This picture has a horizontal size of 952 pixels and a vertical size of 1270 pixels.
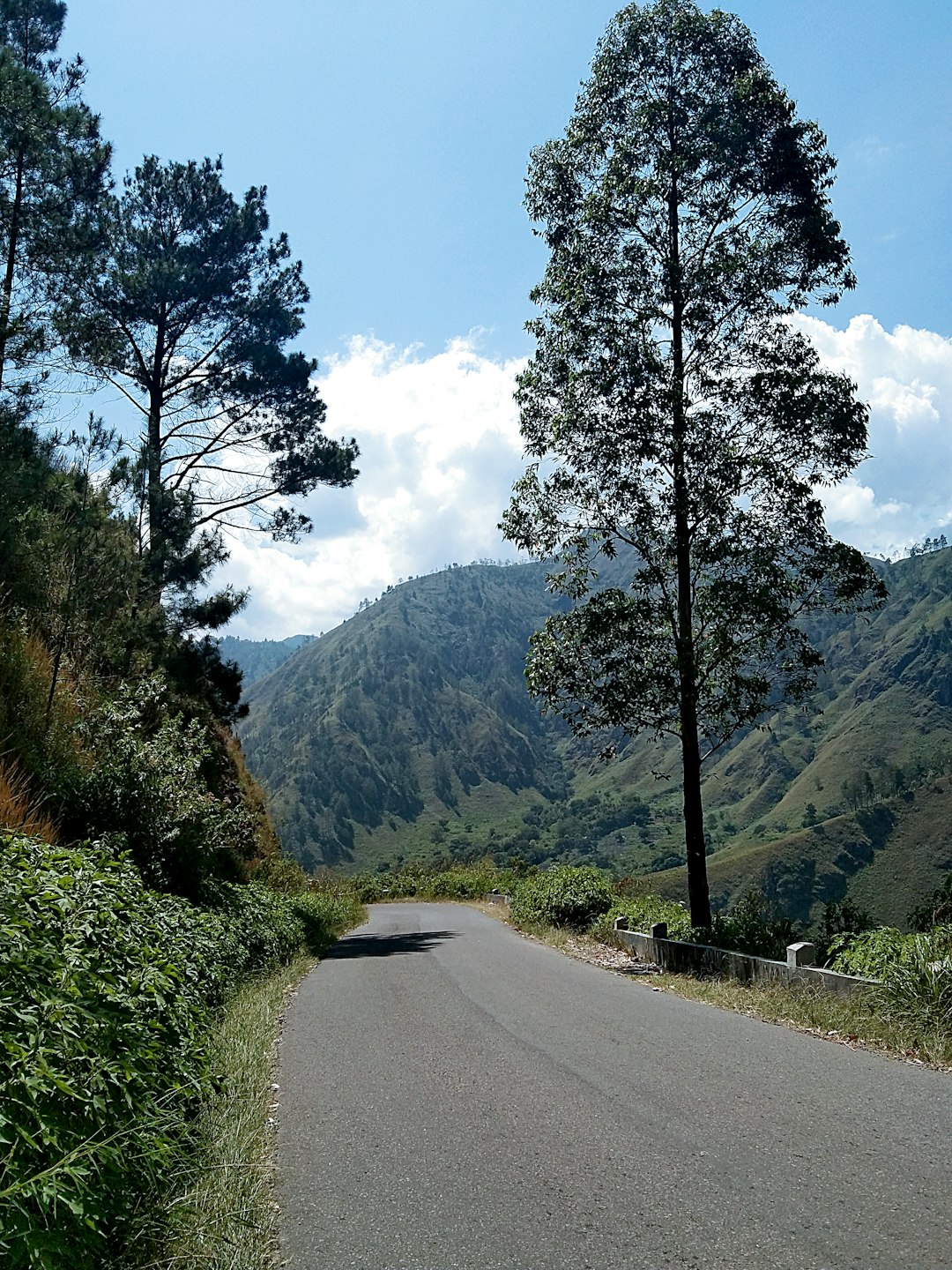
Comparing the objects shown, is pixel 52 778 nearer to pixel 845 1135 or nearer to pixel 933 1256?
pixel 845 1135

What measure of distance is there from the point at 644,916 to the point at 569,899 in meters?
4.30

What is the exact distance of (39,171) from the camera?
543 inches

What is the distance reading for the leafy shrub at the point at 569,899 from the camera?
1875 centimetres

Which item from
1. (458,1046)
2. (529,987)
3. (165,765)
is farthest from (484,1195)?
(165,765)

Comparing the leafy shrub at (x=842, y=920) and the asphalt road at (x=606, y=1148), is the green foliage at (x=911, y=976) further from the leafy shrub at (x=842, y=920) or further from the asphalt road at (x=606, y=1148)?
the leafy shrub at (x=842, y=920)

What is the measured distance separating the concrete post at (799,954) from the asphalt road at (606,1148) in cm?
125

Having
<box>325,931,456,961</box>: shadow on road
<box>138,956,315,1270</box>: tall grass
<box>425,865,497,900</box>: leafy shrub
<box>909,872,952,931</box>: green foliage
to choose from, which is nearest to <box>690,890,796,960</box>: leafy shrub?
<box>909,872,952,931</box>: green foliage

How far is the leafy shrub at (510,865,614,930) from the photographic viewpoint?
18750mm

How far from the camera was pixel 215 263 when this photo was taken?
823 inches

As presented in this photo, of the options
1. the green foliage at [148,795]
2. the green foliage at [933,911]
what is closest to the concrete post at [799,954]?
the green foliage at [933,911]

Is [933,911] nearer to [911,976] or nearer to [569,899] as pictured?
[911,976]

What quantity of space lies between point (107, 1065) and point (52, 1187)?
0.97m

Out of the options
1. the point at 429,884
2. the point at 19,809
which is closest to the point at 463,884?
the point at 429,884

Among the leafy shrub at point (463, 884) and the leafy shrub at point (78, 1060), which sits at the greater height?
the leafy shrub at point (78, 1060)
